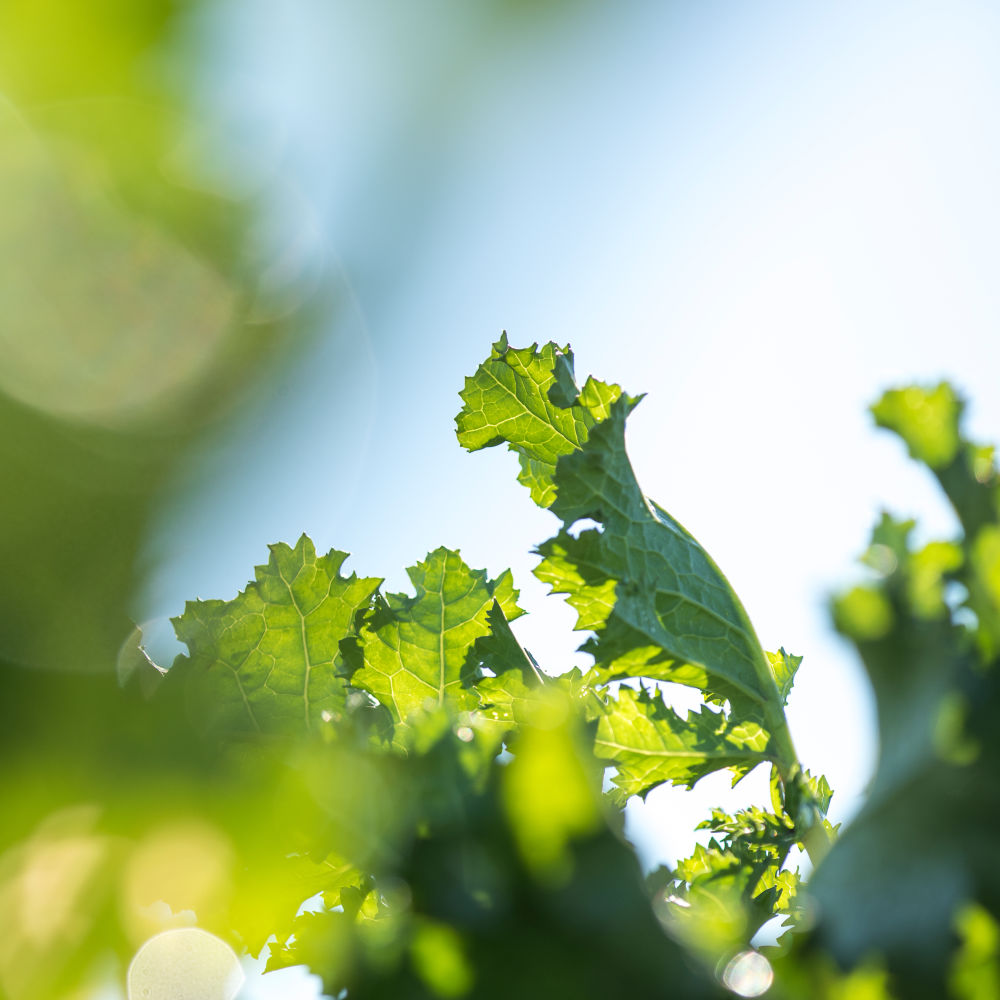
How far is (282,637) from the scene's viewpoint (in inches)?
113

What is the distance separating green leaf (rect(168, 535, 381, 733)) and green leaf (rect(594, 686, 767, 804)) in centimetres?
87

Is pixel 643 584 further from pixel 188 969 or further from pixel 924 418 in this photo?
pixel 188 969

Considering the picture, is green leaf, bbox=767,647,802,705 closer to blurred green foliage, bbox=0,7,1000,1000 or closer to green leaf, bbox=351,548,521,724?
blurred green foliage, bbox=0,7,1000,1000

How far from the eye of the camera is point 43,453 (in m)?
1.11

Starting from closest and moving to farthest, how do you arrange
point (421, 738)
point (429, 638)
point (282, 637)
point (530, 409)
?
point (421, 738), point (282, 637), point (429, 638), point (530, 409)

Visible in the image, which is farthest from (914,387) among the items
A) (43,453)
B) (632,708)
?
(43,453)

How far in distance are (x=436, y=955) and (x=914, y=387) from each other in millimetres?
1584

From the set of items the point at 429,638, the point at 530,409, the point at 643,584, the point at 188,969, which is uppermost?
the point at 530,409

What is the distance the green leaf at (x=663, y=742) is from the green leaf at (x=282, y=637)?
0.87 metres

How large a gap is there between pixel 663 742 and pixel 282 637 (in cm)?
126

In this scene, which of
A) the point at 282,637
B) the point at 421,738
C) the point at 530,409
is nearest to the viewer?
the point at 421,738

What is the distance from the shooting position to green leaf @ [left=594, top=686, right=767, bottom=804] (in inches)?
113

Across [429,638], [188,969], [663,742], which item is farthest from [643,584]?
[188,969]

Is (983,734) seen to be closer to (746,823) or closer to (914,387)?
(914,387)
